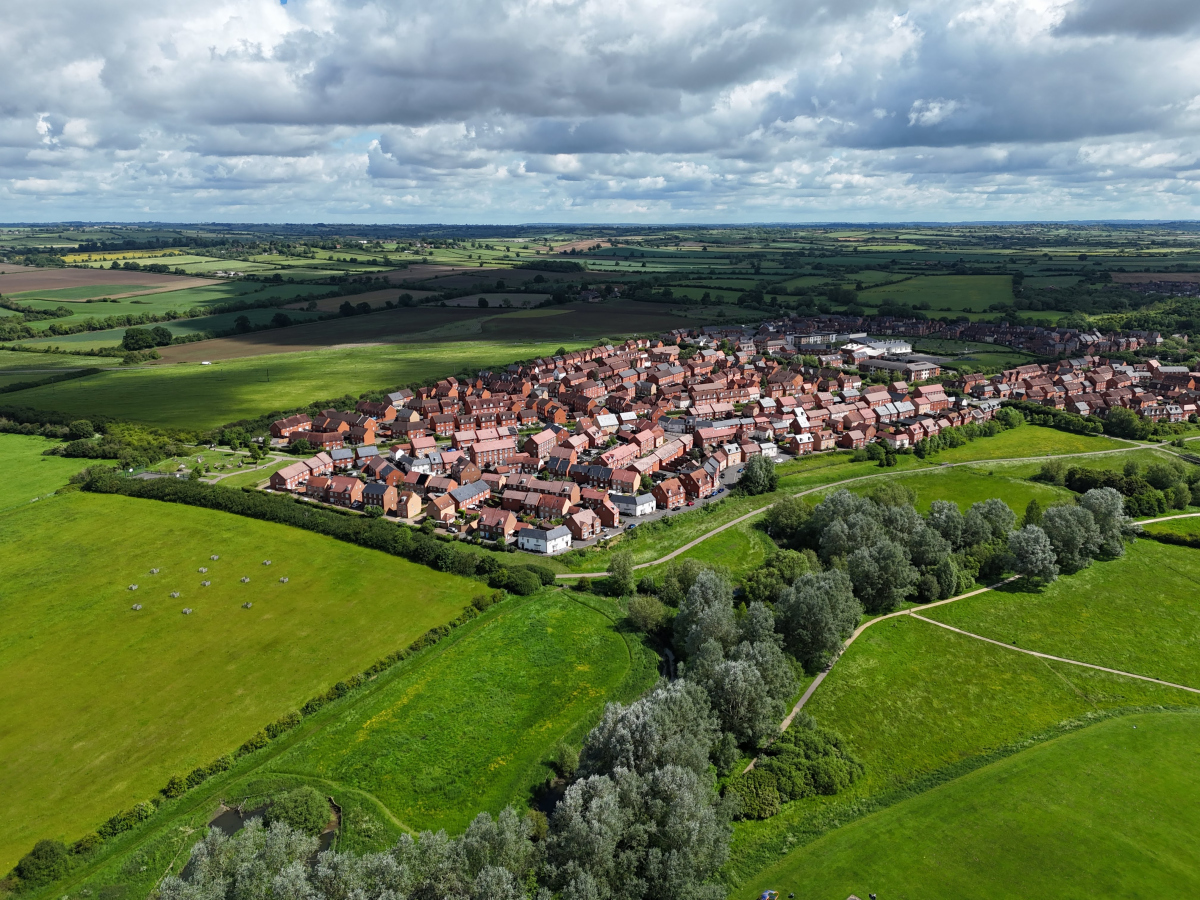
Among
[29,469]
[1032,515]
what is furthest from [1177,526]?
[29,469]

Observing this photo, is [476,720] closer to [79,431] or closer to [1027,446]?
[79,431]

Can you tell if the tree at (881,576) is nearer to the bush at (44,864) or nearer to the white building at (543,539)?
the white building at (543,539)

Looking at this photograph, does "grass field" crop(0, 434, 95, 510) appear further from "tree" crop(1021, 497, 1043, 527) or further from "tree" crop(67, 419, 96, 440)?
"tree" crop(1021, 497, 1043, 527)

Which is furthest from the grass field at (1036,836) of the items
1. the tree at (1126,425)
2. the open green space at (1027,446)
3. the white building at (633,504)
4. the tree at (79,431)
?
the tree at (79,431)

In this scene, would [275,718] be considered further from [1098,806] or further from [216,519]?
[1098,806]

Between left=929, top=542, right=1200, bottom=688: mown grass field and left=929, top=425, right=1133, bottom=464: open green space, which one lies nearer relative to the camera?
left=929, top=542, right=1200, bottom=688: mown grass field

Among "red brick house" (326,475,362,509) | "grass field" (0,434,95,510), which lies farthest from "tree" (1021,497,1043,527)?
"grass field" (0,434,95,510)
